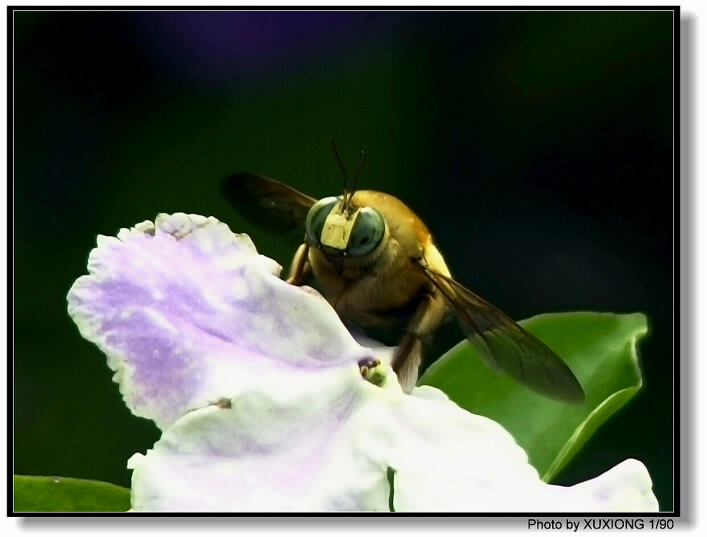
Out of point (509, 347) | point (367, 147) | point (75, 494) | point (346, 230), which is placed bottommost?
point (75, 494)

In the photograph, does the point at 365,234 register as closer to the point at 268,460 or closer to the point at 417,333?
the point at 417,333

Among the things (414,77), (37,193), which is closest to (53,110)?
(37,193)

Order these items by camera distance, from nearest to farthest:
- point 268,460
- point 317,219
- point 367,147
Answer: point 268,460
point 317,219
point 367,147

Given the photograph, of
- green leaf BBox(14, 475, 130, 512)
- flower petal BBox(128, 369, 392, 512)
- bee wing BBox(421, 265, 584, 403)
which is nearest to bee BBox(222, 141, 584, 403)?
bee wing BBox(421, 265, 584, 403)

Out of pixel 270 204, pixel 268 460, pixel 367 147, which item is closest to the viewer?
pixel 268 460

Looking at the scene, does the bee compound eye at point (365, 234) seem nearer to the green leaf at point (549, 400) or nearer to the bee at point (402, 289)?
the bee at point (402, 289)

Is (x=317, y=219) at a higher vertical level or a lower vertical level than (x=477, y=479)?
higher

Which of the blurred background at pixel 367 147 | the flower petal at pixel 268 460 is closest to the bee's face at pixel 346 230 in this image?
the flower petal at pixel 268 460

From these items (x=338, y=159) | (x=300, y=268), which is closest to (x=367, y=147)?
(x=338, y=159)

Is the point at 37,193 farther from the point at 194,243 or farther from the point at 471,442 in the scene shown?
the point at 471,442
